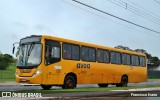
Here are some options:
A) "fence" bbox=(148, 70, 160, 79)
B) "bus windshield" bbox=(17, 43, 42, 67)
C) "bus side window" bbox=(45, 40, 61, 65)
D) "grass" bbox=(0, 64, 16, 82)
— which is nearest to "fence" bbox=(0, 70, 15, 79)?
"grass" bbox=(0, 64, 16, 82)

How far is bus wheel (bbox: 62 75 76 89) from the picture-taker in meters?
23.4

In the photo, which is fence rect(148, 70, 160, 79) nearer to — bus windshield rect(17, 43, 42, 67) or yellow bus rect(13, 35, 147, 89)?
yellow bus rect(13, 35, 147, 89)

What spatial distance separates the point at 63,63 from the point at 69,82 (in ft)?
4.75

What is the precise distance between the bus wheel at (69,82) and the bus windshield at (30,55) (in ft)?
9.05

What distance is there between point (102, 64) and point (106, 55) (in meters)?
1.11

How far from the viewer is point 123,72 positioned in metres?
31.7

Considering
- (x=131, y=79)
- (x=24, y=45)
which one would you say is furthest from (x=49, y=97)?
(x=131, y=79)

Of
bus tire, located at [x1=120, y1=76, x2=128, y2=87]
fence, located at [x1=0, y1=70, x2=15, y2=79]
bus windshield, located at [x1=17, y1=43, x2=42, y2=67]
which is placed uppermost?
bus windshield, located at [x1=17, y1=43, x2=42, y2=67]

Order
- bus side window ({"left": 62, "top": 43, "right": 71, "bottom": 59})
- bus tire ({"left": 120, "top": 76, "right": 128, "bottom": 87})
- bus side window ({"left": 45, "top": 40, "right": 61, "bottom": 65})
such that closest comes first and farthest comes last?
bus side window ({"left": 45, "top": 40, "right": 61, "bottom": 65}) → bus side window ({"left": 62, "top": 43, "right": 71, "bottom": 59}) → bus tire ({"left": 120, "top": 76, "right": 128, "bottom": 87})

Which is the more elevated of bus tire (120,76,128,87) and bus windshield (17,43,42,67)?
bus windshield (17,43,42,67)

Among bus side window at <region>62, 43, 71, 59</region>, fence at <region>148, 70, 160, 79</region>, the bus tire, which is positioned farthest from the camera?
fence at <region>148, 70, 160, 79</region>

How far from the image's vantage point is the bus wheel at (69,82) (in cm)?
2338

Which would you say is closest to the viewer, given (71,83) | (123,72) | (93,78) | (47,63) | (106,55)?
(47,63)

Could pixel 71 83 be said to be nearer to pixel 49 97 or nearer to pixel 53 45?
pixel 53 45
